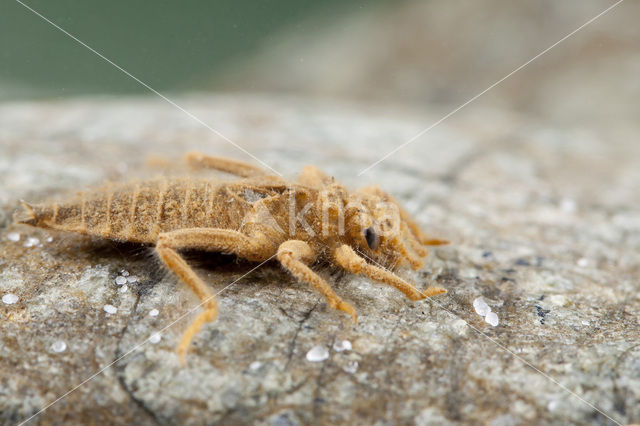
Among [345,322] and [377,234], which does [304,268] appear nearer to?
[345,322]

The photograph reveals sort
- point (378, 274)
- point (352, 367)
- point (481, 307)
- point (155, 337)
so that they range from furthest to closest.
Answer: point (481, 307) < point (378, 274) < point (155, 337) < point (352, 367)

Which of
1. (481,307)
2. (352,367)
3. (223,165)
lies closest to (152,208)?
(223,165)

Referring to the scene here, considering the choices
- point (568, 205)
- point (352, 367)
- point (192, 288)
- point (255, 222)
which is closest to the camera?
point (352, 367)

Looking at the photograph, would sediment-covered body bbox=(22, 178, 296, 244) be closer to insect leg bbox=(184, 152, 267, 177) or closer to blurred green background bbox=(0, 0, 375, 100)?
insect leg bbox=(184, 152, 267, 177)

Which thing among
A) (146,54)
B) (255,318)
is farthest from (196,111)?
(255,318)

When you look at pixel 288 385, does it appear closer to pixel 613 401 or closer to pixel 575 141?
pixel 613 401

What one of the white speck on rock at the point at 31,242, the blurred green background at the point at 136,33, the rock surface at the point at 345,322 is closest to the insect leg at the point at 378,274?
the rock surface at the point at 345,322

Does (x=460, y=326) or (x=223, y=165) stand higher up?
(x=223, y=165)
